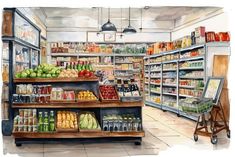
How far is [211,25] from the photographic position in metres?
7.68

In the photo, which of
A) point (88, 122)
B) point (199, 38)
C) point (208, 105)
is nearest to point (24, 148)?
point (88, 122)

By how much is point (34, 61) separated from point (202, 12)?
4250mm

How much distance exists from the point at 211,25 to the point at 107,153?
190 inches

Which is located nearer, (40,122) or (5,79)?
(40,122)

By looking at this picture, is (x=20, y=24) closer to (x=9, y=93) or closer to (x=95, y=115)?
(x=9, y=93)

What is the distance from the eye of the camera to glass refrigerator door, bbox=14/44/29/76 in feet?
17.6

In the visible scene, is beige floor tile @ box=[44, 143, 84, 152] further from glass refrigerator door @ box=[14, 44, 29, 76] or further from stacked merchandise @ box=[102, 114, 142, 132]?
glass refrigerator door @ box=[14, 44, 29, 76]

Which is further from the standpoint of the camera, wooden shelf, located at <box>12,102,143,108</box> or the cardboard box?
the cardboard box

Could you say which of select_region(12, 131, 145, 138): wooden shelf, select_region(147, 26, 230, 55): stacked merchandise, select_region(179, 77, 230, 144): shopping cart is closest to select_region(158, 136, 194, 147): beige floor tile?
select_region(179, 77, 230, 144): shopping cart

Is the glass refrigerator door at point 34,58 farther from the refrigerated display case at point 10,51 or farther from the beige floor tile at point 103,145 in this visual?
the beige floor tile at point 103,145

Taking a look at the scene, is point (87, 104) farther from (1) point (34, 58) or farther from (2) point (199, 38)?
(2) point (199, 38)

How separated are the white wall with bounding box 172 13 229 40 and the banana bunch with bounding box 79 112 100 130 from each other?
96.8 inches

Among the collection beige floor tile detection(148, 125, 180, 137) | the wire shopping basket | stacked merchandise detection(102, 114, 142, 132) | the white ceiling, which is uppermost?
the white ceiling

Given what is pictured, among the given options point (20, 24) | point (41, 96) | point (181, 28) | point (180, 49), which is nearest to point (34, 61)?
point (20, 24)
